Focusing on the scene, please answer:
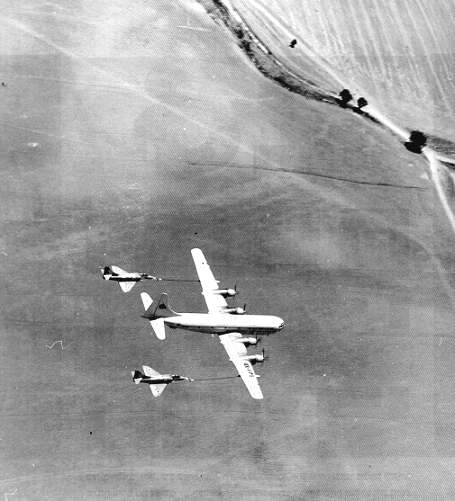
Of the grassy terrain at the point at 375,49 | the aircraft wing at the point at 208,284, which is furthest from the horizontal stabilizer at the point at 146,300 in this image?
the grassy terrain at the point at 375,49

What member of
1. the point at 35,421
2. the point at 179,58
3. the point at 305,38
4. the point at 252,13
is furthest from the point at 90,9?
the point at 35,421

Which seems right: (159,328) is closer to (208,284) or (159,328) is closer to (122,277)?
(122,277)

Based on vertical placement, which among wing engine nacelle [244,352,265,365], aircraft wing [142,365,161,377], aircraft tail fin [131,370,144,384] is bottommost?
aircraft tail fin [131,370,144,384]

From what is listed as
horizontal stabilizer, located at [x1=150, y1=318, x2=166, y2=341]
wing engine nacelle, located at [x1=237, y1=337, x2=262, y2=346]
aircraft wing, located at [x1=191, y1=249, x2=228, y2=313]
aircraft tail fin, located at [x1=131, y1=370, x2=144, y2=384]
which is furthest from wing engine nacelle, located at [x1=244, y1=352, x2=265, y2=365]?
aircraft tail fin, located at [x1=131, y1=370, x2=144, y2=384]

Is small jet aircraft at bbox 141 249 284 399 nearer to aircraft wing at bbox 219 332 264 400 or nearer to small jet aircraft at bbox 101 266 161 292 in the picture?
aircraft wing at bbox 219 332 264 400

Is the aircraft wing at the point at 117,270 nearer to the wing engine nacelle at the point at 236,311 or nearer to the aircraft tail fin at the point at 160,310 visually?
the aircraft tail fin at the point at 160,310

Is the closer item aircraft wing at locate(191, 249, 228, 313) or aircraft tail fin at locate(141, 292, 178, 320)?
aircraft tail fin at locate(141, 292, 178, 320)

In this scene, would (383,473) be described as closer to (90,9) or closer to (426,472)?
(426,472)
